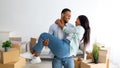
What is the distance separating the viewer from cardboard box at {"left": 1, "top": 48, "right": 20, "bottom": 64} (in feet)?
13.5

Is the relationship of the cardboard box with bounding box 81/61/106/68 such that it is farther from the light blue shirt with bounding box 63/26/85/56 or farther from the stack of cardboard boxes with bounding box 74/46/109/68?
the light blue shirt with bounding box 63/26/85/56

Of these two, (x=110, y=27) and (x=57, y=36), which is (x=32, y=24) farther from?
(x=57, y=36)

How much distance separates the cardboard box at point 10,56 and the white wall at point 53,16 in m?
1.43

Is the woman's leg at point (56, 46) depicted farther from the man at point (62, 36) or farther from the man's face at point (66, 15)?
the man's face at point (66, 15)

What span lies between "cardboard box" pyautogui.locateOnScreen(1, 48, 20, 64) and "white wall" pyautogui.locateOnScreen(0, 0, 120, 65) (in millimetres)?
1431

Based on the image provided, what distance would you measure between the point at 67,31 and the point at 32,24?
3.13m

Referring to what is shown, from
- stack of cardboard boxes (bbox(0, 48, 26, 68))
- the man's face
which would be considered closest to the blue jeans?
the man's face

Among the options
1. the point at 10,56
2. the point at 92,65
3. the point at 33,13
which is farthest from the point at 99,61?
the point at 33,13

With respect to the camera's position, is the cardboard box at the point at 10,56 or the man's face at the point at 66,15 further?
the cardboard box at the point at 10,56

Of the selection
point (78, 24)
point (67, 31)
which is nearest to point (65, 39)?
point (67, 31)

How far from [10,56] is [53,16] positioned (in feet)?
6.26

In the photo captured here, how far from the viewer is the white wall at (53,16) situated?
559 centimetres

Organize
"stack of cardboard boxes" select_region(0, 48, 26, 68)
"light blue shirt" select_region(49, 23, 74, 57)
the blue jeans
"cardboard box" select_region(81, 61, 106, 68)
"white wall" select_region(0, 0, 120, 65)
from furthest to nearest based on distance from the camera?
"white wall" select_region(0, 0, 120, 65) → "stack of cardboard boxes" select_region(0, 48, 26, 68) → "cardboard box" select_region(81, 61, 106, 68) → "light blue shirt" select_region(49, 23, 74, 57) → the blue jeans

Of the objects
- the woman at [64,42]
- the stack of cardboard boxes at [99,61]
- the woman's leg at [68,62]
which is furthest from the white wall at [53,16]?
the woman's leg at [68,62]
